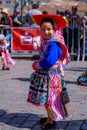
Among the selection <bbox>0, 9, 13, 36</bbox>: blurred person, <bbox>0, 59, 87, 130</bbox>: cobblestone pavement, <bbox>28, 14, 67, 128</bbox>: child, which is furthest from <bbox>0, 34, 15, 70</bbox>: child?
<bbox>28, 14, 67, 128</bbox>: child

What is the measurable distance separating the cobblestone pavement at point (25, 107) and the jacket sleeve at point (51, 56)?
0.86 m

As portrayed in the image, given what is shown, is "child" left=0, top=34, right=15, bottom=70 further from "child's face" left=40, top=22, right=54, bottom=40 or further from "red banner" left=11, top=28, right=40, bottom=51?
"child's face" left=40, top=22, right=54, bottom=40

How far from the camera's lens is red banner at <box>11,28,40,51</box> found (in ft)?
51.8

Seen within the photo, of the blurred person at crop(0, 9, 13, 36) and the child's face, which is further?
the blurred person at crop(0, 9, 13, 36)

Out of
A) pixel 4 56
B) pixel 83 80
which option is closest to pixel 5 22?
pixel 4 56

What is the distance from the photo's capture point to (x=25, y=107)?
7.33 m

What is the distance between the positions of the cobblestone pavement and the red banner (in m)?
4.27

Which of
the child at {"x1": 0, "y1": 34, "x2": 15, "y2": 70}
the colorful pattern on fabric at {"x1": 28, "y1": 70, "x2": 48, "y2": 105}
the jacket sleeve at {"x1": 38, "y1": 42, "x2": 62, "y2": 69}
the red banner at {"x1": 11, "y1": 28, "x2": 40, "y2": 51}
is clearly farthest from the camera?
the red banner at {"x1": 11, "y1": 28, "x2": 40, "y2": 51}

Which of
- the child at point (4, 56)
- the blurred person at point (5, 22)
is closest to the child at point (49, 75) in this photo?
the child at point (4, 56)

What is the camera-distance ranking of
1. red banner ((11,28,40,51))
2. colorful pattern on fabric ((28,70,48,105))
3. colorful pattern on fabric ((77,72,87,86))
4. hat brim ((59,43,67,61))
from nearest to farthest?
hat brim ((59,43,67,61)) → colorful pattern on fabric ((28,70,48,105)) → colorful pattern on fabric ((77,72,87,86)) → red banner ((11,28,40,51))

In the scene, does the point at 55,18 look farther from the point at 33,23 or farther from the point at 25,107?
the point at 33,23

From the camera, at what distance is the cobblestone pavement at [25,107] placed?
6.22m

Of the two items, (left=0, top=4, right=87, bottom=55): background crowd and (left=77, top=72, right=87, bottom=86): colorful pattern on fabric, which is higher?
(left=0, top=4, right=87, bottom=55): background crowd

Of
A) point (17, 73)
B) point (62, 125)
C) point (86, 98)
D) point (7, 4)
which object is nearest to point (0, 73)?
point (17, 73)
